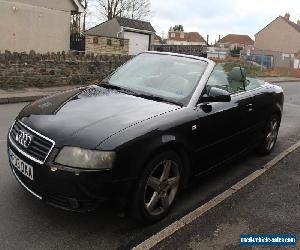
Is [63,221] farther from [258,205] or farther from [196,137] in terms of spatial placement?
[258,205]

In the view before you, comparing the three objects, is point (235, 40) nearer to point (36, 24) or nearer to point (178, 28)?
point (178, 28)

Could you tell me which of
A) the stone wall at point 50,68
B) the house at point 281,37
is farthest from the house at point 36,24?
the house at point 281,37

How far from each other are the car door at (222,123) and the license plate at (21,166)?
1.67 metres

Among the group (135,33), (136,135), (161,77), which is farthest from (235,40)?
(136,135)

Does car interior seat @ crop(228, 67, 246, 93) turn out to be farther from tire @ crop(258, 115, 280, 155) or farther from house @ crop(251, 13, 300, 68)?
house @ crop(251, 13, 300, 68)

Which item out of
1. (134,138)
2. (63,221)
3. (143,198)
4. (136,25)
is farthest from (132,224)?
(136,25)

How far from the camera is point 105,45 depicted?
20.8 metres

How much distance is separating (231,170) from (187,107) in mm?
1848

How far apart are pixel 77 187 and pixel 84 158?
23 centimetres

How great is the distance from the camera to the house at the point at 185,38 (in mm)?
99312

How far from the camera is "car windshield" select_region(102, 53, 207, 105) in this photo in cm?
442

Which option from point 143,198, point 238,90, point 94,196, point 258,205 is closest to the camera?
point 94,196

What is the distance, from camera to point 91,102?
411cm

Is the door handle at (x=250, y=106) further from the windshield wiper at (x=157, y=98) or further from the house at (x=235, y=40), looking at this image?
the house at (x=235, y=40)
